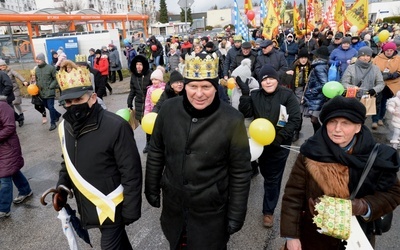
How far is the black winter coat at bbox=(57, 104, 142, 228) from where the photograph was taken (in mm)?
2383

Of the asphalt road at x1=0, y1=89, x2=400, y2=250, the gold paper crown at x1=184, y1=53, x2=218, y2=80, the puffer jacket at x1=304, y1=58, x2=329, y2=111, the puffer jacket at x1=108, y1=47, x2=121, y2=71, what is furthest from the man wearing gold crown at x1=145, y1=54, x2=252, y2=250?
the puffer jacket at x1=108, y1=47, x2=121, y2=71

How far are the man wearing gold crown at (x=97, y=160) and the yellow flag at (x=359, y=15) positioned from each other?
1152cm

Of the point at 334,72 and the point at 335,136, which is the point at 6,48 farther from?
the point at 335,136

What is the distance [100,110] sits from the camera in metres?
2.48

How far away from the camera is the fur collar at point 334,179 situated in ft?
6.15

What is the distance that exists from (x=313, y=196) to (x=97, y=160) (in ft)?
5.50

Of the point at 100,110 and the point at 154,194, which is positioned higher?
the point at 100,110

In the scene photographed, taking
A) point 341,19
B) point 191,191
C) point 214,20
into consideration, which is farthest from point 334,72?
point 214,20

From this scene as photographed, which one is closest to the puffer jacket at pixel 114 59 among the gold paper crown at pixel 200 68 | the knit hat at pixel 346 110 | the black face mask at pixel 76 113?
the black face mask at pixel 76 113

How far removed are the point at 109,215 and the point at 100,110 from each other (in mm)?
898

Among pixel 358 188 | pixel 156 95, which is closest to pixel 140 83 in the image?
pixel 156 95

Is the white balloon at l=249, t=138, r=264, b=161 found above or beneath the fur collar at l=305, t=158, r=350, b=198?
beneath

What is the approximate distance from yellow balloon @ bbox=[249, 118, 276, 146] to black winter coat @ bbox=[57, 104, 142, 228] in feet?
4.44

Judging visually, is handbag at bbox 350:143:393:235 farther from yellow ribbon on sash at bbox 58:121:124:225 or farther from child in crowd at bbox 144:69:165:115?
child in crowd at bbox 144:69:165:115
